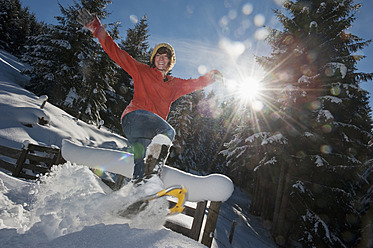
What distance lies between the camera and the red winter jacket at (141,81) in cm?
214

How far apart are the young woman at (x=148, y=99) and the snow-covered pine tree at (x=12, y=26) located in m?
41.8

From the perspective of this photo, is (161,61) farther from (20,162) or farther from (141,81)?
(20,162)

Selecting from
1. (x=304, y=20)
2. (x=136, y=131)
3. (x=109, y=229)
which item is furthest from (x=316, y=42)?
(x=109, y=229)

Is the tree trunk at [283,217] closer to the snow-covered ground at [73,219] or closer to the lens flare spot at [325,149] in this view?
the lens flare spot at [325,149]

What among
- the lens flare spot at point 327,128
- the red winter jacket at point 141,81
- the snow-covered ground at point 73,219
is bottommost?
the snow-covered ground at point 73,219

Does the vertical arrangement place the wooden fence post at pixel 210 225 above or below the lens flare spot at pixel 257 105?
below

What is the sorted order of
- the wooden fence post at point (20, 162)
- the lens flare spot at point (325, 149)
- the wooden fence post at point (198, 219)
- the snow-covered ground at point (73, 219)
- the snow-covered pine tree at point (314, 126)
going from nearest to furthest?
the snow-covered ground at point (73, 219)
the wooden fence post at point (198, 219)
the wooden fence post at point (20, 162)
the snow-covered pine tree at point (314, 126)
the lens flare spot at point (325, 149)

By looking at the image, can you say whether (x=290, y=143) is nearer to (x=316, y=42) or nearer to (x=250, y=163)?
(x=250, y=163)

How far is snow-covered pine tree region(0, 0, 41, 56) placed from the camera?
30.8m

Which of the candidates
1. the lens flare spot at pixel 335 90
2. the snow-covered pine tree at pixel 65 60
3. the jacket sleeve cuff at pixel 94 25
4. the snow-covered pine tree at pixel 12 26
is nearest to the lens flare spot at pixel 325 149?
the lens flare spot at pixel 335 90

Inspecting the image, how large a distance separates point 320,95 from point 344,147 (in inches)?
113

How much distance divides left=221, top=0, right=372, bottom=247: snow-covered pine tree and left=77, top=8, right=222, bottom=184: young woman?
25.3ft

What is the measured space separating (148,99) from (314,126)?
957 cm

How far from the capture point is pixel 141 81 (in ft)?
7.43
